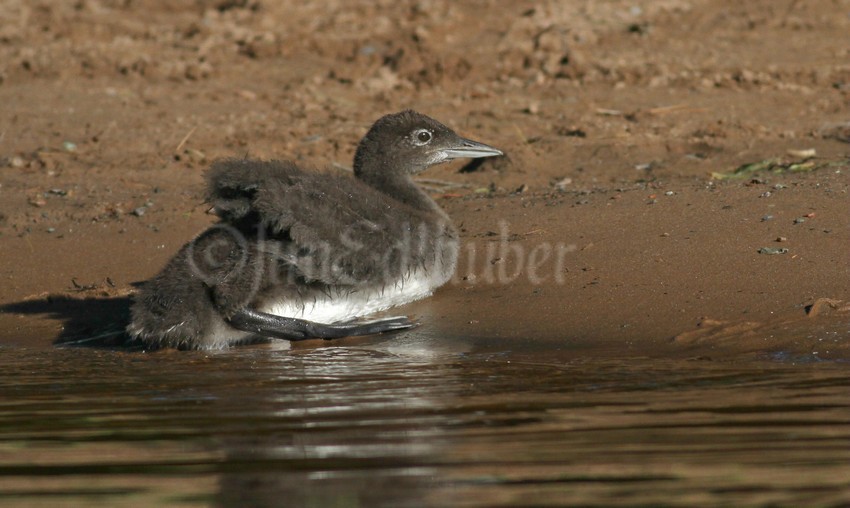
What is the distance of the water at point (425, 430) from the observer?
3836 millimetres

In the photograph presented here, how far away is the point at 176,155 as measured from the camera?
10.5 metres

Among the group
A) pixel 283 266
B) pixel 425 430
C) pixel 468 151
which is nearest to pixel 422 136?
pixel 468 151

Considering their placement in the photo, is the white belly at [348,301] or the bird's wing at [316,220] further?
the white belly at [348,301]

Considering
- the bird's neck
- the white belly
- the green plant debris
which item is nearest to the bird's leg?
the white belly

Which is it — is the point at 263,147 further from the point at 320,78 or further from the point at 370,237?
the point at 370,237

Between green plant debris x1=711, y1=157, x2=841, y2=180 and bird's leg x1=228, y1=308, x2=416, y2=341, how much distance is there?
10.8 ft

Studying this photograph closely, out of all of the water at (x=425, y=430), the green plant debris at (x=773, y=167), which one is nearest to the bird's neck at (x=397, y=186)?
the water at (x=425, y=430)

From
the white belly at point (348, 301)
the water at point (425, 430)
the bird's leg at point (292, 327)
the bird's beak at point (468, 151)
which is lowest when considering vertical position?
the water at point (425, 430)

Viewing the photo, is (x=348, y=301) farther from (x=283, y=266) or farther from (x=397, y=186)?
(x=397, y=186)

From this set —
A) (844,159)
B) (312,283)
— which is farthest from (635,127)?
(312,283)

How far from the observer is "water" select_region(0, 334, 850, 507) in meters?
3.84

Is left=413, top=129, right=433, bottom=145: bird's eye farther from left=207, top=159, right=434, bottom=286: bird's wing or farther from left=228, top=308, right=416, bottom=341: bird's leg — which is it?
left=228, top=308, right=416, bottom=341: bird's leg

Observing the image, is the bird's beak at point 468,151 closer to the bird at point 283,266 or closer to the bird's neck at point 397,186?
the bird's neck at point 397,186

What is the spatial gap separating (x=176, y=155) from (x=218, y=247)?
3.93m
